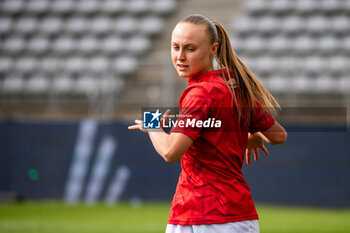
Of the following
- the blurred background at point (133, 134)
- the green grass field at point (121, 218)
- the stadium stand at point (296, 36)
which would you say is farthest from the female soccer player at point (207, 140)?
the stadium stand at point (296, 36)

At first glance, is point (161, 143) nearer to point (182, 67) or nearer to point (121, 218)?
point (182, 67)

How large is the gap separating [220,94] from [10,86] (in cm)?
958

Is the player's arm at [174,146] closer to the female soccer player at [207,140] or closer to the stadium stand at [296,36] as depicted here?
the female soccer player at [207,140]

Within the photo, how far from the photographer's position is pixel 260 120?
8.87 ft

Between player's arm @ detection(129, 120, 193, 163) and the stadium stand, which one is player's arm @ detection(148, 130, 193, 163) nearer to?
player's arm @ detection(129, 120, 193, 163)

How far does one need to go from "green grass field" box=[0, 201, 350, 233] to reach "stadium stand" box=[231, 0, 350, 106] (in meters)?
3.52

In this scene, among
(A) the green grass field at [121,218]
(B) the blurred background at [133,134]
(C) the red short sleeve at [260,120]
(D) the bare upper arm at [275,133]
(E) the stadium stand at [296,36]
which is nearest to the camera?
(C) the red short sleeve at [260,120]

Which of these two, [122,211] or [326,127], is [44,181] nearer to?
[122,211]

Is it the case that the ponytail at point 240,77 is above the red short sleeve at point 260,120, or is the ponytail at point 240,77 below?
above

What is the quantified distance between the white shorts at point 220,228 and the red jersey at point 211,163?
0.07 feet

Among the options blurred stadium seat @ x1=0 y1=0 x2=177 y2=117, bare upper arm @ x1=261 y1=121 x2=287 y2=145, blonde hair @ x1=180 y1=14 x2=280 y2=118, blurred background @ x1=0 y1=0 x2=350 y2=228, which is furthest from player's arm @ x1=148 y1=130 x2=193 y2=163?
blurred stadium seat @ x1=0 y1=0 x2=177 y2=117

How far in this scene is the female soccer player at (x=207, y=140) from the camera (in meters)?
2.40

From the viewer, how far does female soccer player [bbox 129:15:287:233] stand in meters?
2.40

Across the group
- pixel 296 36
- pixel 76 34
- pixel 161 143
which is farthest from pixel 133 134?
pixel 161 143
